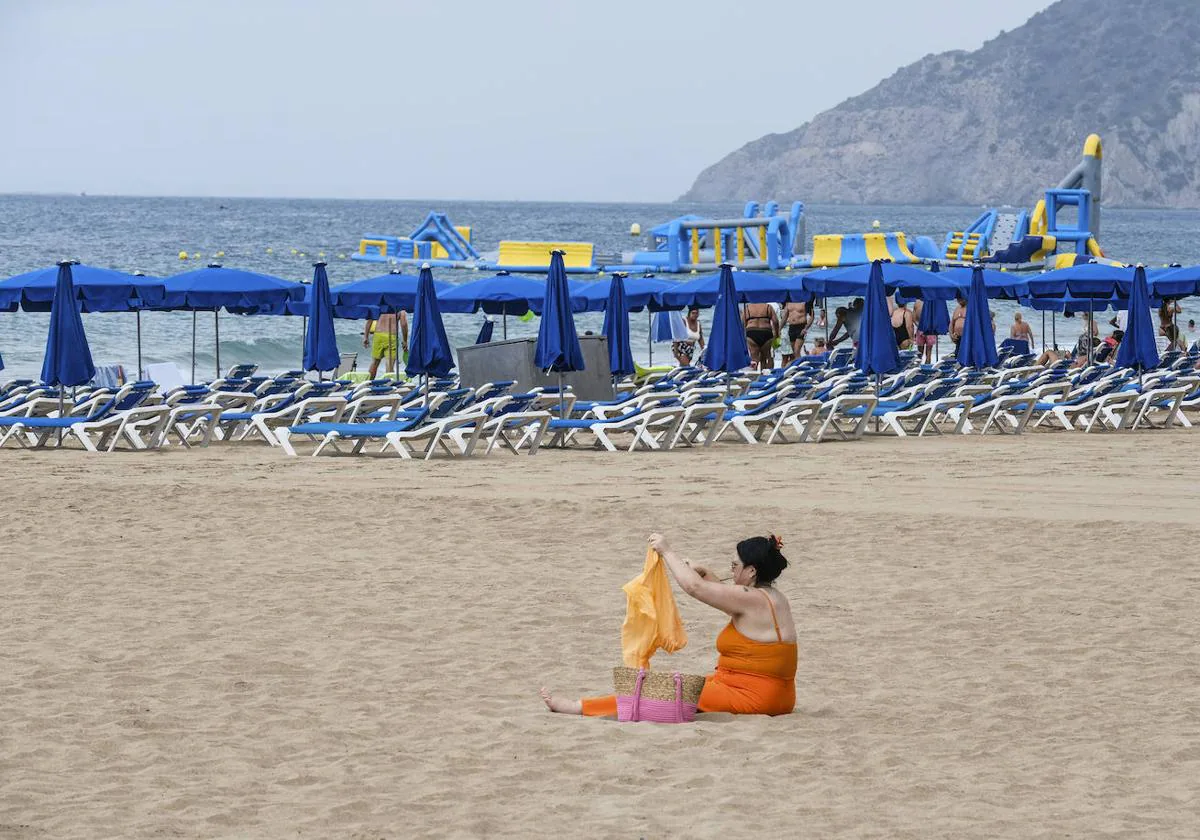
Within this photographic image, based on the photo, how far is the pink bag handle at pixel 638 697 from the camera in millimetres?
5529

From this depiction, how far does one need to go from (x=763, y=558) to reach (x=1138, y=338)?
11706 mm

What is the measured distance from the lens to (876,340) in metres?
15.4

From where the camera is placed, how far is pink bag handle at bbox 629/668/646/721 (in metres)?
5.53

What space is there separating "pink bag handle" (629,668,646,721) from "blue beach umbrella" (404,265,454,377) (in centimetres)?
844

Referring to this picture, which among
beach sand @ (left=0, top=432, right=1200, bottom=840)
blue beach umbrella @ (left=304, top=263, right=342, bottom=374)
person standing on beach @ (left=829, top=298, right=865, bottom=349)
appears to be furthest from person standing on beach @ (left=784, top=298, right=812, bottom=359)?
beach sand @ (left=0, top=432, right=1200, bottom=840)

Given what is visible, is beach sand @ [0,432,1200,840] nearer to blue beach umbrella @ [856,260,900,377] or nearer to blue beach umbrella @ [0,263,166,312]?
blue beach umbrella @ [856,260,900,377]

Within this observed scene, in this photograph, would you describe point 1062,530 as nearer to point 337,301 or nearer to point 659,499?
point 659,499

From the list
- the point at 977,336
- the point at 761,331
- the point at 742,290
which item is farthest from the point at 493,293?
the point at 761,331

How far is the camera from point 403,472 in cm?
1191

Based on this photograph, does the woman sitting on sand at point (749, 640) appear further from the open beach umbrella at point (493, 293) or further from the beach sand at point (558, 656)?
the open beach umbrella at point (493, 293)

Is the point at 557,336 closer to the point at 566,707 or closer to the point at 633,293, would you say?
the point at 633,293

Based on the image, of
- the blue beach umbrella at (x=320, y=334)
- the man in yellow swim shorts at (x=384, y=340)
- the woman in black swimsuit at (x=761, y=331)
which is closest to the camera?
the blue beach umbrella at (x=320, y=334)

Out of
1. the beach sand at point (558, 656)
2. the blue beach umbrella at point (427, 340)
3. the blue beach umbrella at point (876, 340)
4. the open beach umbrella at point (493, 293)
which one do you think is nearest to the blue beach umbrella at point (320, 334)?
the blue beach umbrella at point (427, 340)

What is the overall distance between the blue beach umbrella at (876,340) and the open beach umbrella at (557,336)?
2859 mm
